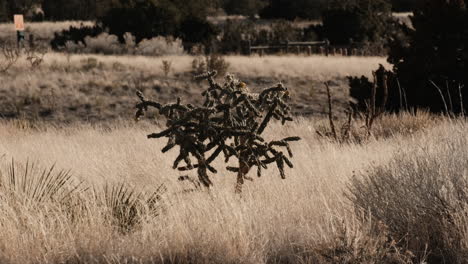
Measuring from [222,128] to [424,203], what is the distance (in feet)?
6.49

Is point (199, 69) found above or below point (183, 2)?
below

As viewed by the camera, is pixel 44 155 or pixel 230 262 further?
pixel 44 155

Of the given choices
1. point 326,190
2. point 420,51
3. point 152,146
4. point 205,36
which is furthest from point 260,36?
point 326,190

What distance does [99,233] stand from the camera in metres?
5.27

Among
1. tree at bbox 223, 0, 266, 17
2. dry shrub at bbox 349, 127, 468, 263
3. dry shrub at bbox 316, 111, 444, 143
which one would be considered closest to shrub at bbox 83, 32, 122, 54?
dry shrub at bbox 316, 111, 444, 143

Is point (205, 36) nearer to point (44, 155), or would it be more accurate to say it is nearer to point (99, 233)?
point (44, 155)

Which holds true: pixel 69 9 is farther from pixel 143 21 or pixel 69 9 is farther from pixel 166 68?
pixel 166 68

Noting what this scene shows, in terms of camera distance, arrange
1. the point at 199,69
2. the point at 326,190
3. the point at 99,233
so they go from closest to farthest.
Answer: the point at 99,233
the point at 326,190
the point at 199,69

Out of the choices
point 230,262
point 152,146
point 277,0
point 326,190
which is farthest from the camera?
point 277,0

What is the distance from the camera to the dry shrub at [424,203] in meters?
5.18

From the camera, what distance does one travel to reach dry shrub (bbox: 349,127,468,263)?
518cm

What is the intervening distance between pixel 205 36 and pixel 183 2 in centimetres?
259

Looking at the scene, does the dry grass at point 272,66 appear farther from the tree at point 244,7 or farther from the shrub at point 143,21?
the tree at point 244,7

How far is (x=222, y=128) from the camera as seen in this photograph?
6609 mm
